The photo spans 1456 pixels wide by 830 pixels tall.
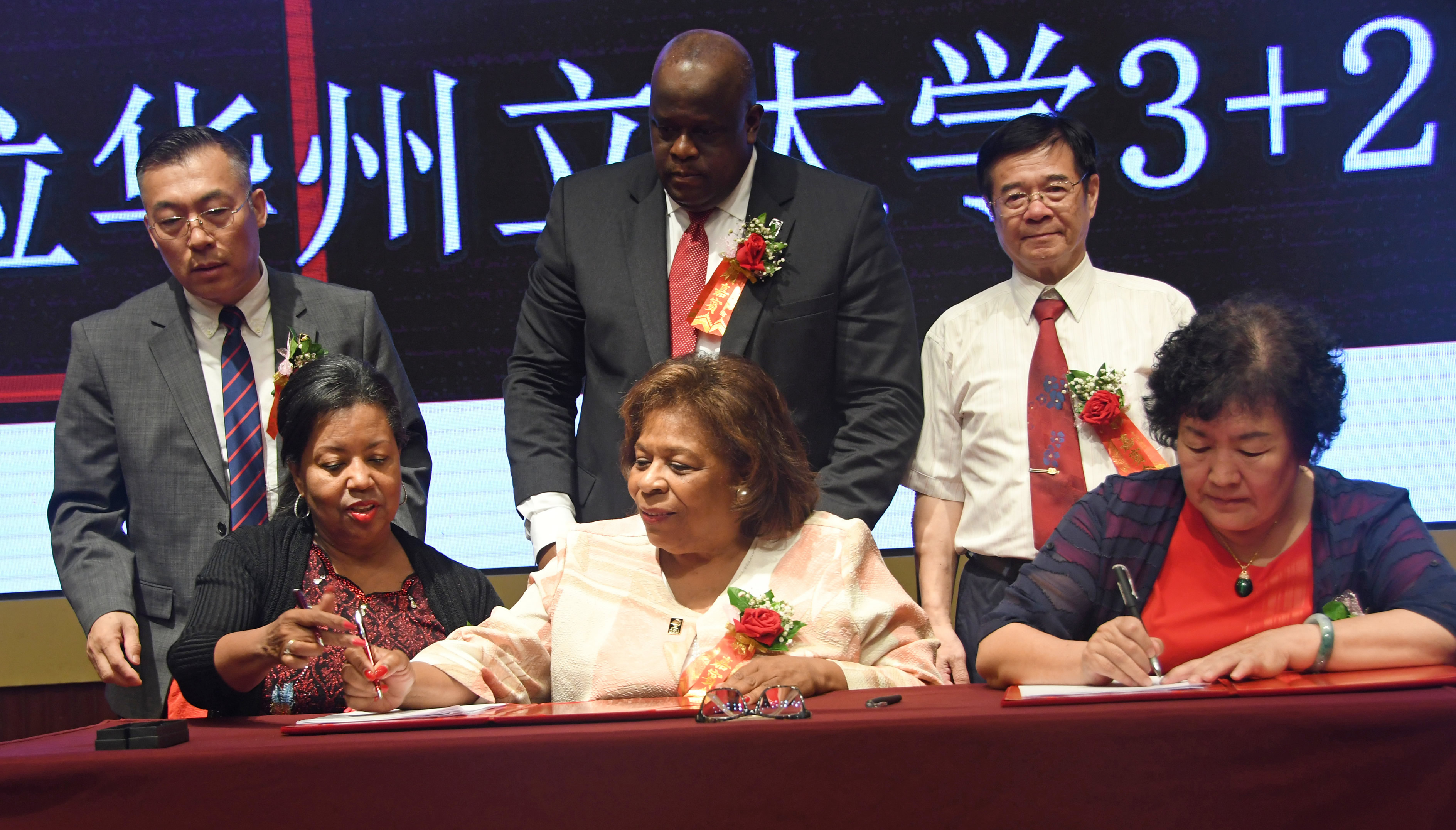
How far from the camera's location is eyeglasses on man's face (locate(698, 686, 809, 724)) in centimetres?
131

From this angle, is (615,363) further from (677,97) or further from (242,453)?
(242,453)

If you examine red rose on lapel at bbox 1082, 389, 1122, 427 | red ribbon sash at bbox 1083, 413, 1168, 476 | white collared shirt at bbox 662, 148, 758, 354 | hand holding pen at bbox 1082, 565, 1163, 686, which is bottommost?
hand holding pen at bbox 1082, 565, 1163, 686

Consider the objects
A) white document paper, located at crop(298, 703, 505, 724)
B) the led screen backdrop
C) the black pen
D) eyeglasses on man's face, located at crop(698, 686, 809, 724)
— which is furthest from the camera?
the led screen backdrop

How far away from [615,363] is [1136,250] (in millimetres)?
1534

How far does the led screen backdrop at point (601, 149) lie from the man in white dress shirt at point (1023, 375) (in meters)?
0.79

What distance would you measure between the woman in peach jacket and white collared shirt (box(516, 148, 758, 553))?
1.01ft

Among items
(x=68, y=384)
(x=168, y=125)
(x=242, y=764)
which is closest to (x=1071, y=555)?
(x=242, y=764)

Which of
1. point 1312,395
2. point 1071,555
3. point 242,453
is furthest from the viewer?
point 242,453

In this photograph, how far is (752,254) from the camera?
2277mm

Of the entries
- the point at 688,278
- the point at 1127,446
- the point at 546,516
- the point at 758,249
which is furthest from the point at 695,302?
the point at 1127,446

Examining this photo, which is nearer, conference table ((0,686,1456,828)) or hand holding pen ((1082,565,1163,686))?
conference table ((0,686,1456,828))

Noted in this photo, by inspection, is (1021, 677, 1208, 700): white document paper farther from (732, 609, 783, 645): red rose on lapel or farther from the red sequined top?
the red sequined top

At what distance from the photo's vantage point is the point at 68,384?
240cm

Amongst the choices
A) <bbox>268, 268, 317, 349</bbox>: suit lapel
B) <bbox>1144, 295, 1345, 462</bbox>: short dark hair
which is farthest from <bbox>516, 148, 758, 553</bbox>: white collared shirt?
<bbox>1144, 295, 1345, 462</bbox>: short dark hair
